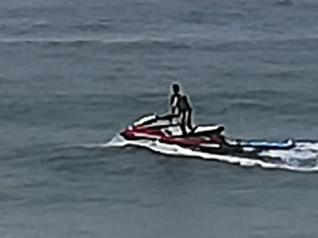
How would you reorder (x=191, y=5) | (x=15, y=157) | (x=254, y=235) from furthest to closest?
(x=191, y=5) < (x=15, y=157) < (x=254, y=235)

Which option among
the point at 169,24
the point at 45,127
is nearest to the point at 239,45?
the point at 169,24

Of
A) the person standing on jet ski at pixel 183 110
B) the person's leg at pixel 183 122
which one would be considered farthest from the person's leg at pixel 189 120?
the person's leg at pixel 183 122

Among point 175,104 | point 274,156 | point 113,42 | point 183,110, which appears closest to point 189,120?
point 183,110

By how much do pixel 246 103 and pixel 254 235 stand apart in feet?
61.4

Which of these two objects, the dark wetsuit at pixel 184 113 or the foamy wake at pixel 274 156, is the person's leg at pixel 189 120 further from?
the foamy wake at pixel 274 156

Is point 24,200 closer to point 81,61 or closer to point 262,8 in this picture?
point 81,61

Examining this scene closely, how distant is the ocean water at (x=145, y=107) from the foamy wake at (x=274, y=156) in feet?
0.90

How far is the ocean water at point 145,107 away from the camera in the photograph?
57094mm

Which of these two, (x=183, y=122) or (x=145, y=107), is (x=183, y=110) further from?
(x=145, y=107)

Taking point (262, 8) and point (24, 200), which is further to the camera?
point (262, 8)

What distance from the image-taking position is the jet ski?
63156 millimetres

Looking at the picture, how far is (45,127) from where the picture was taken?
6906cm

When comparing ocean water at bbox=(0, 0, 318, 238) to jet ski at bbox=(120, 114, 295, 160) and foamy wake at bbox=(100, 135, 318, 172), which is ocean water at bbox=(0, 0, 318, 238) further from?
jet ski at bbox=(120, 114, 295, 160)

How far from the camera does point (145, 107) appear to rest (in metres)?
72.4
